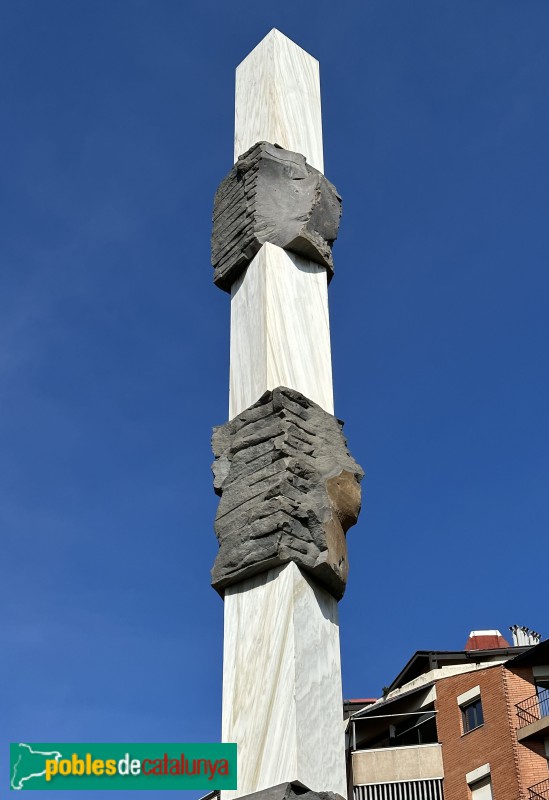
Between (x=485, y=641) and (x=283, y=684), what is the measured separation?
35991 mm

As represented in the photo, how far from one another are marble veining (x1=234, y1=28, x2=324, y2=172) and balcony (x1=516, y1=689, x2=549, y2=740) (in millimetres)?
26726

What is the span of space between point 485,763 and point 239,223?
28.3 metres

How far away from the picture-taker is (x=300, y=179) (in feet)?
15.2

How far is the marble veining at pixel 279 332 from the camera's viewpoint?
4004 millimetres

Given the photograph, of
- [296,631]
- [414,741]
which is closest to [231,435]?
[296,631]

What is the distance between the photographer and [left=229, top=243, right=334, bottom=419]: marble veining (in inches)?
158

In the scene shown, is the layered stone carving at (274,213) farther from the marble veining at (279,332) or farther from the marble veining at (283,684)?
the marble veining at (283,684)

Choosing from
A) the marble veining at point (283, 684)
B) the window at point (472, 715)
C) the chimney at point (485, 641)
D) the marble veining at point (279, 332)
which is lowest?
the marble veining at point (283, 684)

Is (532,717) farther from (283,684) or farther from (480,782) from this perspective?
(283,684)

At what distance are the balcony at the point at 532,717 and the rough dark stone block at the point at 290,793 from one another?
27.5 meters

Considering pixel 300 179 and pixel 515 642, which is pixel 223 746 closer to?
pixel 300 179

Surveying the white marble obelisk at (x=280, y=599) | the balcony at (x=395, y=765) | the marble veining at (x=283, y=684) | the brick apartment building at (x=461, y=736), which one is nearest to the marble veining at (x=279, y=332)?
the white marble obelisk at (x=280, y=599)

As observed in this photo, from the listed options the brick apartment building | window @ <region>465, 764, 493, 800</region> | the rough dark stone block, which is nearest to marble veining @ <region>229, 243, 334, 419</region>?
the rough dark stone block

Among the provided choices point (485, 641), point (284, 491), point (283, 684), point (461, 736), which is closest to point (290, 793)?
point (283, 684)
